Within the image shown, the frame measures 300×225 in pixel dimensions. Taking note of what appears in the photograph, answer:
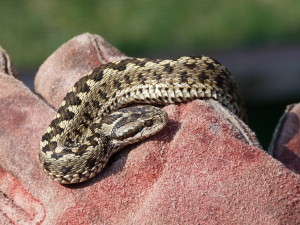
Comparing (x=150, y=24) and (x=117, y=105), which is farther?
(x=150, y=24)

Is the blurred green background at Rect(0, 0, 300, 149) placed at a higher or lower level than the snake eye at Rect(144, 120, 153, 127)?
lower

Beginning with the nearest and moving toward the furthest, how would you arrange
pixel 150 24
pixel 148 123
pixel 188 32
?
pixel 148 123, pixel 150 24, pixel 188 32

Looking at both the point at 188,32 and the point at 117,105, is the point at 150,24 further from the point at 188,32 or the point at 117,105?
the point at 117,105

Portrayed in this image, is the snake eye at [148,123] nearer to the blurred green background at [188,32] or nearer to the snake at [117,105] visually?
the snake at [117,105]

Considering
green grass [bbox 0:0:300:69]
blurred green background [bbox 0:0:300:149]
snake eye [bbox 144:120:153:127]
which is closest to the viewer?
snake eye [bbox 144:120:153:127]

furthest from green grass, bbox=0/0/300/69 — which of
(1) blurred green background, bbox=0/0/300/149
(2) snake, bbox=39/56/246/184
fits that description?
(2) snake, bbox=39/56/246/184

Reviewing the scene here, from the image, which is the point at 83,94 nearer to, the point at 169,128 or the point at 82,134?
the point at 82,134

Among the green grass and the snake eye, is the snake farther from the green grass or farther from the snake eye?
the green grass

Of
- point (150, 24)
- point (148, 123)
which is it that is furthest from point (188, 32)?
point (148, 123)
